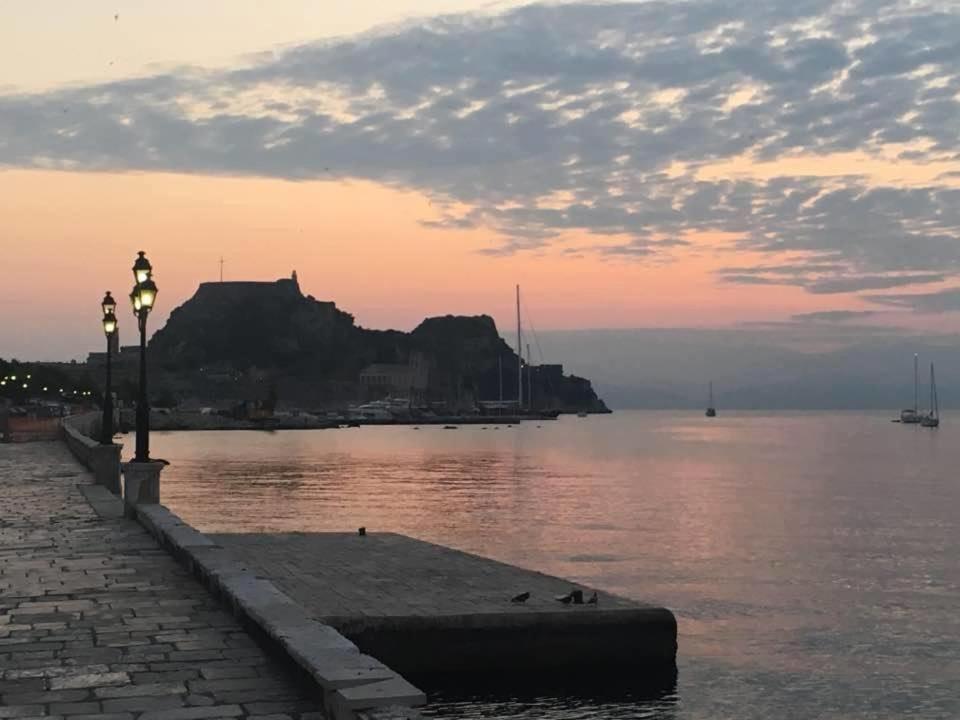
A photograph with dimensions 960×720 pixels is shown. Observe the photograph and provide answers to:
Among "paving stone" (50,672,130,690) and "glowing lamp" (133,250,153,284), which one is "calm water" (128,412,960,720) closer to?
"paving stone" (50,672,130,690)

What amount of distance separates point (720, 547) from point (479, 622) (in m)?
23.4

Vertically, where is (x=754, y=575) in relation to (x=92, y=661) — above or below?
below

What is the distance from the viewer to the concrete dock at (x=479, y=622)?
1633 cm

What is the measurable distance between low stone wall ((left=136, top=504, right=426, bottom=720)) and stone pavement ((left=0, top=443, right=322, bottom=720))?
229mm

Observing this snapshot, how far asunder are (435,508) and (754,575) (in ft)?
69.6

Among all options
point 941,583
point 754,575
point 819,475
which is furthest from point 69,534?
point 819,475

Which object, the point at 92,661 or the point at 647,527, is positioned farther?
the point at 647,527

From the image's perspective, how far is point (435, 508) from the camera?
50688 millimetres

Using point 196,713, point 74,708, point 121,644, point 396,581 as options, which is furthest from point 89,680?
point 396,581

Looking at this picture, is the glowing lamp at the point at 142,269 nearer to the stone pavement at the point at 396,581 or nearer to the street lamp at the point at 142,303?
the street lamp at the point at 142,303

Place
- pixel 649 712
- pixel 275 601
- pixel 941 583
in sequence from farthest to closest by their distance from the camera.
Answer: pixel 941 583 < pixel 649 712 < pixel 275 601

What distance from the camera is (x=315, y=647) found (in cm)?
889

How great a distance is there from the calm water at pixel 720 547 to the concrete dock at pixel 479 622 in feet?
1.97

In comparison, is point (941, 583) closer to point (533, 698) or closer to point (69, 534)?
point (533, 698)
